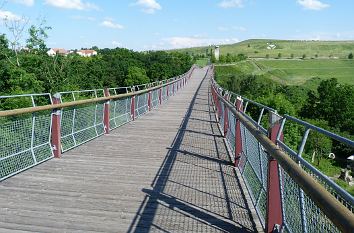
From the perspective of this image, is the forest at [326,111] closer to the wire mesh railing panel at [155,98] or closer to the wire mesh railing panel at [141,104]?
the wire mesh railing panel at [155,98]

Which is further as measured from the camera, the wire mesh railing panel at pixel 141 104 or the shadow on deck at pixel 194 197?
the wire mesh railing panel at pixel 141 104

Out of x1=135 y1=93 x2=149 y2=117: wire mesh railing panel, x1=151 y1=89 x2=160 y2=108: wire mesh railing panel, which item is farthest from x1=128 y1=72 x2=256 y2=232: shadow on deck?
x1=151 y1=89 x2=160 y2=108: wire mesh railing panel

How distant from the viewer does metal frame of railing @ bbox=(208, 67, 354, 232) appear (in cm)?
234

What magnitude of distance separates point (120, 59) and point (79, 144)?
14023cm

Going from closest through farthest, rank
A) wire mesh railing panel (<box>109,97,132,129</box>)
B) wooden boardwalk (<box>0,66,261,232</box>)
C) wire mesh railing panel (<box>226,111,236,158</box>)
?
wooden boardwalk (<box>0,66,261,232</box>)
wire mesh railing panel (<box>226,111,236,158</box>)
wire mesh railing panel (<box>109,97,132,129</box>)

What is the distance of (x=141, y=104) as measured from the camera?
63.1 ft

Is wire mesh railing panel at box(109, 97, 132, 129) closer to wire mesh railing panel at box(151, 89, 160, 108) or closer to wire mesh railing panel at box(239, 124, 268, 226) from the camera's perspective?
wire mesh railing panel at box(239, 124, 268, 226)

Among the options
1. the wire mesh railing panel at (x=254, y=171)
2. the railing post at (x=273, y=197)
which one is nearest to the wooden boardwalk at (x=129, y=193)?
the wire mesh railing panel at (x=254, y=171)

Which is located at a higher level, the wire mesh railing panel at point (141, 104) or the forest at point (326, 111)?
the wire mesh railing panel at point (141, 104)

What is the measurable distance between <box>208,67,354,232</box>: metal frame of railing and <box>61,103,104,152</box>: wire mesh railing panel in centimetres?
423

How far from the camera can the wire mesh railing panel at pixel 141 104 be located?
17.9 metres

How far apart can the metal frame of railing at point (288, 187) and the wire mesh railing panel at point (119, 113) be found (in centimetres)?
685

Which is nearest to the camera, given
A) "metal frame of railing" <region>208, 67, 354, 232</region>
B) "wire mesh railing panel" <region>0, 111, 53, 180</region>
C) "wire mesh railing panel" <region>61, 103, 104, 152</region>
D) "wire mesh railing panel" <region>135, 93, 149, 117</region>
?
"metal frame of railing" <region>208, 67, 354, 232</region>

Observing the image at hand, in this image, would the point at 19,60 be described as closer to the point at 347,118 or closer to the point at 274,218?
the point at 274,218
